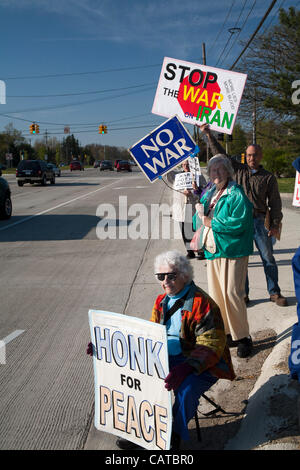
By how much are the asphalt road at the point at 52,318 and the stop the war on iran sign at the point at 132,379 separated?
0.38m

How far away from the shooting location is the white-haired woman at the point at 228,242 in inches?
169

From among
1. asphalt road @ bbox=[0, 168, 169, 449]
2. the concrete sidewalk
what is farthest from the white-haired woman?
asphalt road @ bbox=[0, 168, 169, 449]

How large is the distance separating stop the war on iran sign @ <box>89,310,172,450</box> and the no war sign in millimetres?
2070

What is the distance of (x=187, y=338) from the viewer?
321 centimetres

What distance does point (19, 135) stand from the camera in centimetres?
10650

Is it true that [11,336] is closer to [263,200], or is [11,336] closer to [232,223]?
[232,223]

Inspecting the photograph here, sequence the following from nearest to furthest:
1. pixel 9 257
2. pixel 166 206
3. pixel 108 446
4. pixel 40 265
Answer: pixel 108 446 < pixel 40 265 < pixel 9 257 < pixel 166 206

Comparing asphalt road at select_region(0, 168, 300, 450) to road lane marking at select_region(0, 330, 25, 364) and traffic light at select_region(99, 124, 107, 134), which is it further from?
traffic light at select_region(99, 124, 107, 134)

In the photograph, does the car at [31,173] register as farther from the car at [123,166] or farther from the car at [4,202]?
the car at [123,166]

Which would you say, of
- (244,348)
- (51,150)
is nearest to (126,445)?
(244,348)
